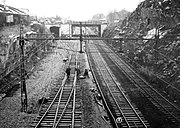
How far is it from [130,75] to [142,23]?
11130 mm

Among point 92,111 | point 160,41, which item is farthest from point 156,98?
point 160,41

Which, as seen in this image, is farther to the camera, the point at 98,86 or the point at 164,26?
the point at 164,26

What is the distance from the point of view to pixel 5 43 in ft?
69.6

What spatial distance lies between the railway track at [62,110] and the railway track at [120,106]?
2.24 m

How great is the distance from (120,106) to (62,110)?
375cm

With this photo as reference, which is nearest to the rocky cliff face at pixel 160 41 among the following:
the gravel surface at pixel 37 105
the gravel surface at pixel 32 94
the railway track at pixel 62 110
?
the gravel surface at pixel 37 105

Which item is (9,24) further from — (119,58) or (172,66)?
(172,66)

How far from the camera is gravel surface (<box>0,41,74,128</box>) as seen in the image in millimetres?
12041

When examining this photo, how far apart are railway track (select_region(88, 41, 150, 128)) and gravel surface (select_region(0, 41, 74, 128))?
454cm

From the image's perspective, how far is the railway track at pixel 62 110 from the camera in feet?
38.3

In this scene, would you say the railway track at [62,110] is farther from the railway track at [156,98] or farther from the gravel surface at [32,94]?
the railway track at [156,98]

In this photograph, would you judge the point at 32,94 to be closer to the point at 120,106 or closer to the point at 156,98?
the point at 120,106

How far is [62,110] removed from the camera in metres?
13.3

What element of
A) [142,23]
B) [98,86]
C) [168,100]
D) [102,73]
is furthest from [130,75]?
[142,23]
